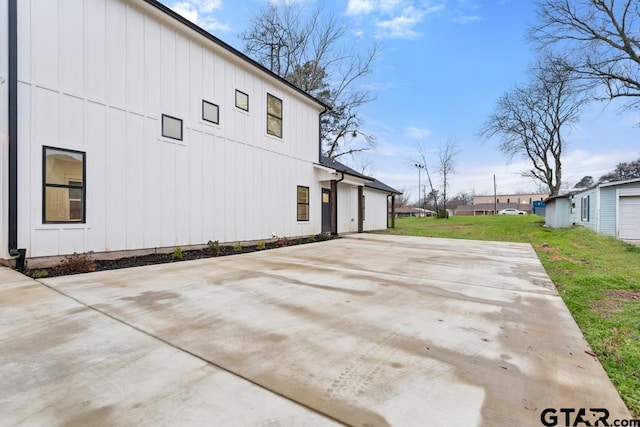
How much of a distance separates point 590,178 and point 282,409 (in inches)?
2623

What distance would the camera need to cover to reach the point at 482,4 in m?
11.7

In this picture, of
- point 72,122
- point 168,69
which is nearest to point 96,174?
point 72,122

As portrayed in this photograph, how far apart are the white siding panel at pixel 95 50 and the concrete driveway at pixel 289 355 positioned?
370cm

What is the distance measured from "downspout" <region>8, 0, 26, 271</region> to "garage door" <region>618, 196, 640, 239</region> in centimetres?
2032

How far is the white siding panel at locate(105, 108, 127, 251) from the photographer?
6008 mm

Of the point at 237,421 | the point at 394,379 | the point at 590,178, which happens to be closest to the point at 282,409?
the point at 237,421

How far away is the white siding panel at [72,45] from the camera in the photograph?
5430 mm

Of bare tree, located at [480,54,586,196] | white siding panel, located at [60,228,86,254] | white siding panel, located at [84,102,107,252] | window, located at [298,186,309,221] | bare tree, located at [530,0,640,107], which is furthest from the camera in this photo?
bare tree, located at [480,54,586,196]

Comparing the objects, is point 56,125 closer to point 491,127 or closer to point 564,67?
point 564,67

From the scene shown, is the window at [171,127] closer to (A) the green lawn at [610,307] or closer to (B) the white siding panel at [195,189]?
(B) the white siding panel at [195,189]

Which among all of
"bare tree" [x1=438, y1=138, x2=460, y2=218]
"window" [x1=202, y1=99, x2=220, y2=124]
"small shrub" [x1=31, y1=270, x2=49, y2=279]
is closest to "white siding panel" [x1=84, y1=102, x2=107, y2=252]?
"small shrub" [x1=31, y1=270, x2=49, y2=279]

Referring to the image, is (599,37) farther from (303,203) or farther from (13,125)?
(13,125)

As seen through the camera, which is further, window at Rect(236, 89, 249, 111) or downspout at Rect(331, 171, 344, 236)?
downspout at Rect(331, 171, 344, 236)

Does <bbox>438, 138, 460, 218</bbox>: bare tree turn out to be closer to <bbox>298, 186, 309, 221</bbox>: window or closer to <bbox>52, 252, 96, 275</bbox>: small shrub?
<bbox>298, 186, 309, 221</bbox>: window
